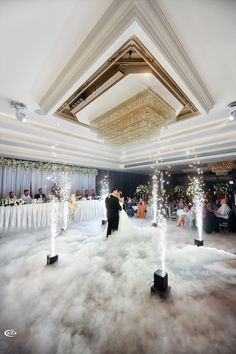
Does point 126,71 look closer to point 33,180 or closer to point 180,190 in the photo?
point 33,180

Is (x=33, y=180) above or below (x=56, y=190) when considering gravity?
above

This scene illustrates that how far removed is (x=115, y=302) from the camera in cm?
242

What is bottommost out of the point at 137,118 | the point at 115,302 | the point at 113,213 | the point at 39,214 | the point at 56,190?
the point at 115,302

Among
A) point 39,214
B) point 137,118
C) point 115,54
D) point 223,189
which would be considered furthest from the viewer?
point 223,189

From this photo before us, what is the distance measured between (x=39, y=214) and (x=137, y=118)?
579cm

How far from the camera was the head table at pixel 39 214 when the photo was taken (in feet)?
18.9

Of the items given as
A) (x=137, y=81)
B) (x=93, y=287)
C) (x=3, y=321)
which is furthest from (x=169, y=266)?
(x=137, y=81)

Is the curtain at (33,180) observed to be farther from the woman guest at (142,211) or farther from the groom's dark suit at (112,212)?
the groom's dark suit at (112,212)

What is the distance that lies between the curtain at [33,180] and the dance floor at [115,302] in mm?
4164

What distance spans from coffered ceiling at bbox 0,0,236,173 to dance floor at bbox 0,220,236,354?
10.8ft

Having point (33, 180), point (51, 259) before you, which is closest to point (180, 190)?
point (33, 180)

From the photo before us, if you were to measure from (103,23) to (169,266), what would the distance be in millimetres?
4194

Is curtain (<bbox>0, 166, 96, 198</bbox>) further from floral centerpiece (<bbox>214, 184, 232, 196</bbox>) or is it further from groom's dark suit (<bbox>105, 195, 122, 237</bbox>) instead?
floral centerpiece (<bbox>214, 184, 232, 196</bbox>)

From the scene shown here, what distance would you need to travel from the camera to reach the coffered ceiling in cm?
152
